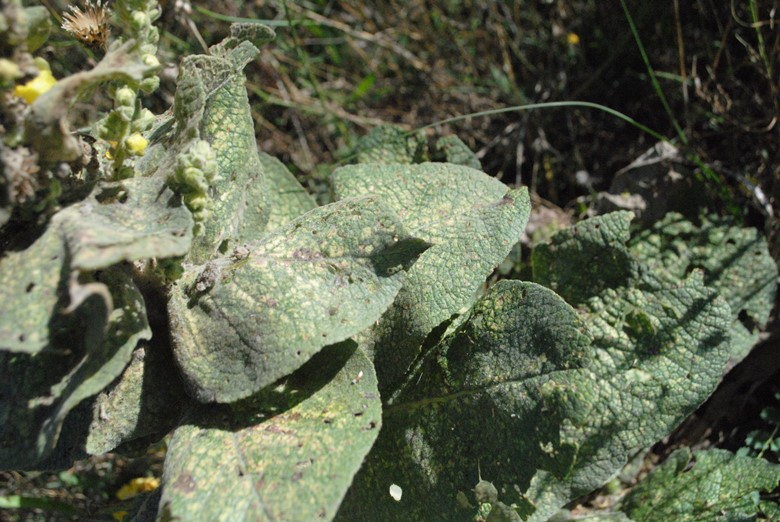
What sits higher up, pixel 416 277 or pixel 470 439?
pixel 416 277

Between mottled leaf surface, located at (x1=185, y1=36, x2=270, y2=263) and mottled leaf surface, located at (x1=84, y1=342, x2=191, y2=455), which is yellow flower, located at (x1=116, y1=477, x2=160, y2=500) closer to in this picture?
mottled leaf surface, located at (x1=84, y1=342, x2=191, y2=455)

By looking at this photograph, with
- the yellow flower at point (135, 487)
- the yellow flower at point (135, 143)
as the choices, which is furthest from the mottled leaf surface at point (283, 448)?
the yellow flower at point (135, 487)

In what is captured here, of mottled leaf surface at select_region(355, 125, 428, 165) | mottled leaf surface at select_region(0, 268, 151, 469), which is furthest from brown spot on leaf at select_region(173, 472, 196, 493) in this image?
mottled leaf surface at select_region(355, 125, 428, 165)

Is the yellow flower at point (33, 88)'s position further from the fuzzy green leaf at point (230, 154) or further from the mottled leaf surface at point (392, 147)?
the mottled leaf surface at point (392, 147)

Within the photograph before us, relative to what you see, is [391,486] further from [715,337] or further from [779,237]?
[779,237]

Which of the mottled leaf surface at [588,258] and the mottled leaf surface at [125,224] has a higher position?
the mottled leaf surface at [125,224]

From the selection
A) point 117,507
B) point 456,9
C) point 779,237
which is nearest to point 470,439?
point 117,507
